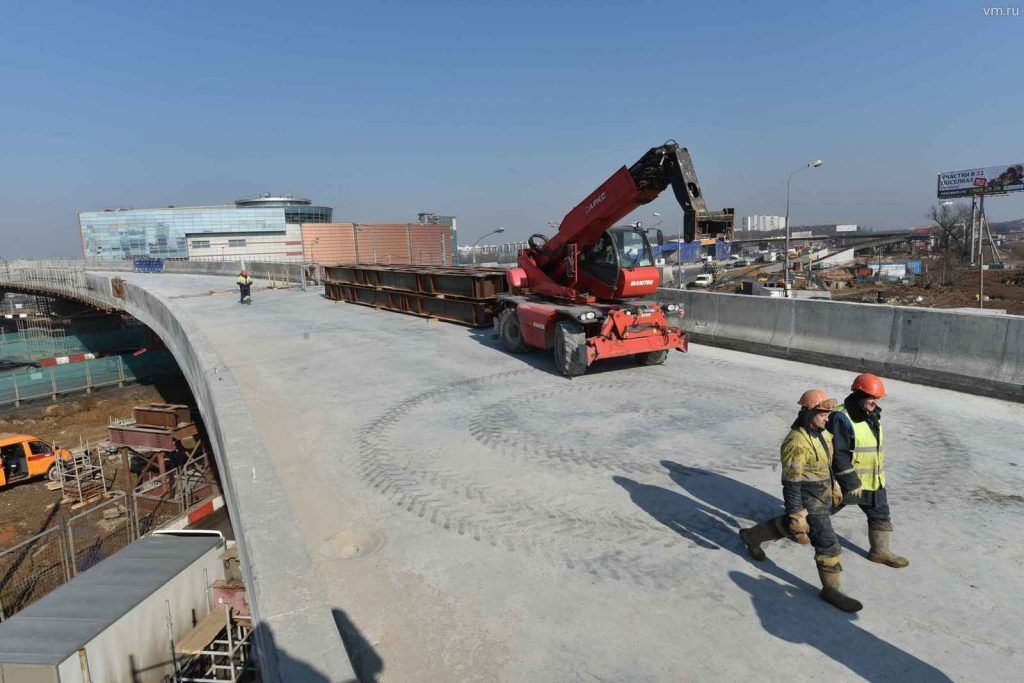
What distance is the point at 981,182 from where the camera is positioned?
52562 millimetres

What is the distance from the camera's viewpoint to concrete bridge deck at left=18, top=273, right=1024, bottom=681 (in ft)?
11.8

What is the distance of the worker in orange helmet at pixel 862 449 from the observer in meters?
4.10

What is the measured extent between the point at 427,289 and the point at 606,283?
8125 mm

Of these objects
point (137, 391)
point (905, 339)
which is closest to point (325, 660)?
point (905, 339)

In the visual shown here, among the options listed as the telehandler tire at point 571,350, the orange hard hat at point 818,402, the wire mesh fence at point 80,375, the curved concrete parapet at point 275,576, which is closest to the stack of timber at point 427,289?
the telehandler tire at point 571,350

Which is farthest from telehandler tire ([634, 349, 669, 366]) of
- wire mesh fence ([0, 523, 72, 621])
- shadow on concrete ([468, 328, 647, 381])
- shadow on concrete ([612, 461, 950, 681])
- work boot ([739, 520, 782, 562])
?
wire mesh fence ([0, 523, 72, 621])

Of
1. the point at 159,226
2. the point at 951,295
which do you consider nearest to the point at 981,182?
the point at 951,295

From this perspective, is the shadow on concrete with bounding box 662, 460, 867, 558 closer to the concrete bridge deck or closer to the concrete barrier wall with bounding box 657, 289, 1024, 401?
the concrete bridge deck

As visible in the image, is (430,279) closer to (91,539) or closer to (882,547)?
(91,539)

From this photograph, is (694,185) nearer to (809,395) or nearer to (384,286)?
(809,395)

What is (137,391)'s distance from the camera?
3127 centimetres

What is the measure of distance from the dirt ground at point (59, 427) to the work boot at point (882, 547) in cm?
1973

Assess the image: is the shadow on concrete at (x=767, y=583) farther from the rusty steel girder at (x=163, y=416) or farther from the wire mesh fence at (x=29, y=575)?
the rusty steel girder at (x=163, y=416)

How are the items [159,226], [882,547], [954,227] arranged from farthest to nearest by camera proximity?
1. [159,226]
2. [954,227]
3. [882,547]
